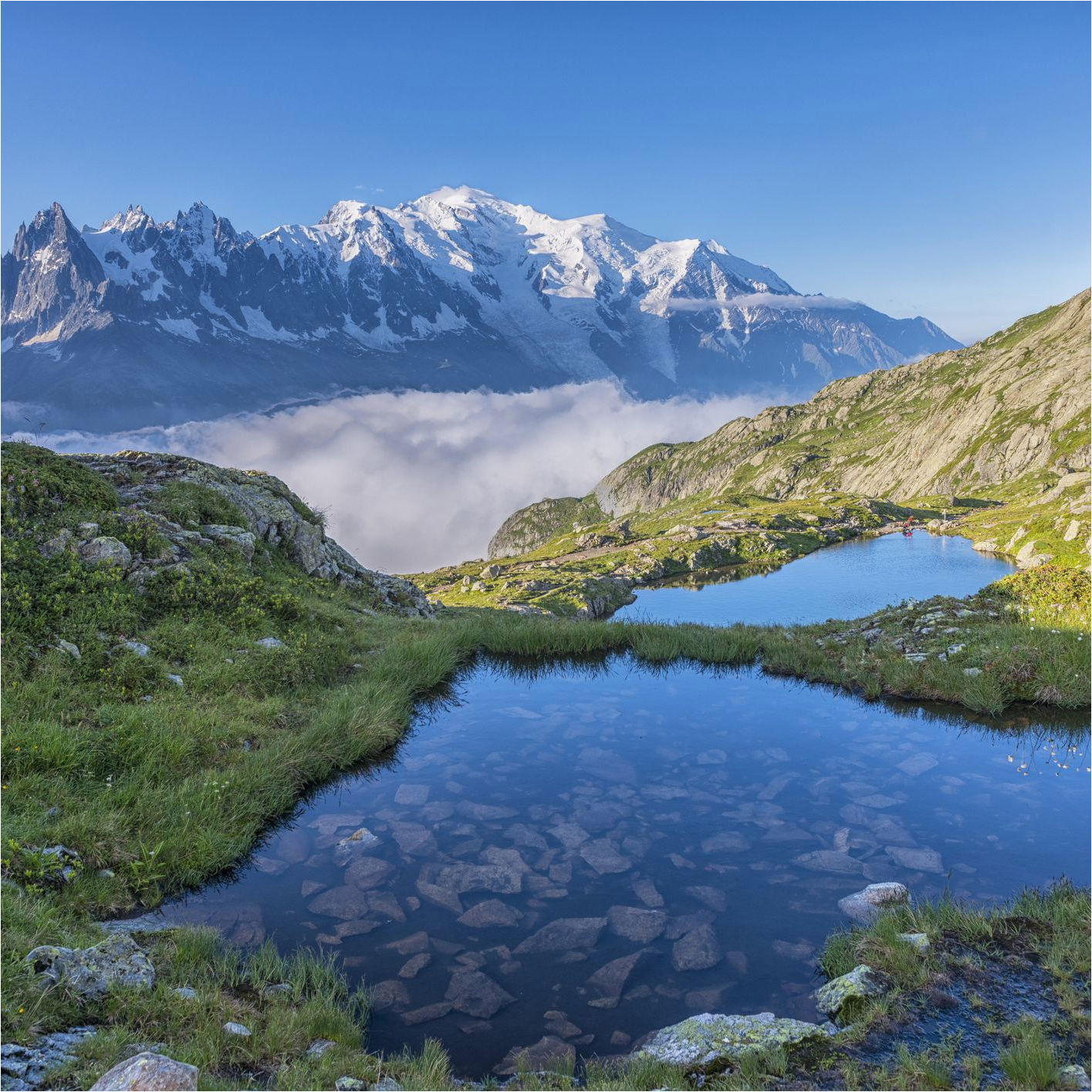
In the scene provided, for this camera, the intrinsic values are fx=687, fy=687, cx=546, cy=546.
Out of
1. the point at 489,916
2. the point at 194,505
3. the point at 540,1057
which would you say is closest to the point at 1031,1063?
the point at 540,1057

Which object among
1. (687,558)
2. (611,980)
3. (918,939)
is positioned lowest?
(611,980)

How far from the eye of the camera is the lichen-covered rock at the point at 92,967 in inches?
276

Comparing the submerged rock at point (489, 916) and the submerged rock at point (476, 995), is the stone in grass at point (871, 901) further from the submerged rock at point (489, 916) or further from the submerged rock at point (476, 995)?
the submerged rock at point (476, 995)

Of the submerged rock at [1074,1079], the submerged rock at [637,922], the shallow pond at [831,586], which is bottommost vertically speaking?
the submerged rock at [637,922]

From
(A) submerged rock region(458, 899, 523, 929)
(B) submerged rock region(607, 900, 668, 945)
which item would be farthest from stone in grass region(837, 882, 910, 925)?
(A) submerged rock region(458, 899, 523, 929)

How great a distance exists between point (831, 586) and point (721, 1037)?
55544 millimetres

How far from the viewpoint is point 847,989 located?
7867 millimetres

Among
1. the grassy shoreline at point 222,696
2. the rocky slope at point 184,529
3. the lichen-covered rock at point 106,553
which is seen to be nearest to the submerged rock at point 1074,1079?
the grassy shoreline at point 222,696

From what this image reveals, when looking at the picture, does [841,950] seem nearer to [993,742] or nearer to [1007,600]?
[993,742]

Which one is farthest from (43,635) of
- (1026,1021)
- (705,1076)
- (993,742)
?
(993,742)

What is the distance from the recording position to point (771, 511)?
129500 millimetres

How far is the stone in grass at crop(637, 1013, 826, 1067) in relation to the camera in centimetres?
707

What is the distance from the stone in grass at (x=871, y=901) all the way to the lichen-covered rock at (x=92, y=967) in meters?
8.87

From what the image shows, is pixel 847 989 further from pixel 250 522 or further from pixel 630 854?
pixel 250 522
